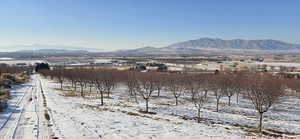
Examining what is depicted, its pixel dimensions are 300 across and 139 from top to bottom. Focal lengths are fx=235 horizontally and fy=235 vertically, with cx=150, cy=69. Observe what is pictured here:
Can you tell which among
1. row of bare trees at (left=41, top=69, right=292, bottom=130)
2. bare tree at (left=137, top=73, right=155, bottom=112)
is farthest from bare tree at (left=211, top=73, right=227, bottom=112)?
bare tree at (left=137, top=73, right=155, bottom=112)

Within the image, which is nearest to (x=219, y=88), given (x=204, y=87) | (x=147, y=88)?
(x=204, y=87)

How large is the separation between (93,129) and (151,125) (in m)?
6.49

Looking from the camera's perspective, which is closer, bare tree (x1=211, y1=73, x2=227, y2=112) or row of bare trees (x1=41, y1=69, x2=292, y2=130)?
row of bare trees (x1=41, y1=69, x2=292, y2=130)

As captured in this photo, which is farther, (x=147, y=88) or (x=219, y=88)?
(x=219, y=88)

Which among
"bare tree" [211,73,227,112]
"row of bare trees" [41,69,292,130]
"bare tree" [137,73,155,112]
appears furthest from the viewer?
"bare tree" [211,73,227,112]

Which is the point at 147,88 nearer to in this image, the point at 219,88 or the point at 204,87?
the point at 204,87

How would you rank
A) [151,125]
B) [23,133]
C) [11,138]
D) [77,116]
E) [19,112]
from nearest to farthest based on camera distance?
[11,138] → [23,133] → [151,125] → [77,116] → [19,112]

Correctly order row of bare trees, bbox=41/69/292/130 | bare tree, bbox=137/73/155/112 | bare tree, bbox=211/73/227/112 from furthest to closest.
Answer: bare tree, bbox=211/73/227/112 < bare tree, bbox=137/73/155/112 < row of bare trees, bbox=41/69/292/130

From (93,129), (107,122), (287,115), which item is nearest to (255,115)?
(287,115)

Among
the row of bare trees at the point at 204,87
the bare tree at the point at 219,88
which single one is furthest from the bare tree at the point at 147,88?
the bare tree at the point at 219,88

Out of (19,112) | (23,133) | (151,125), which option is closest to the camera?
(23,133)

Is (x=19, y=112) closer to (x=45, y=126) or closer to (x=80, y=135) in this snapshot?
(x=45, y=126)

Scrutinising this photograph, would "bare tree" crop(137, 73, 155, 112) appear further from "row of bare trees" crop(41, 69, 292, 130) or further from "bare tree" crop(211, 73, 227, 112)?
"bare tree" crop(211, 73, 227, 112)

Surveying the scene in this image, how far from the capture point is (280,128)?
3033 cm
